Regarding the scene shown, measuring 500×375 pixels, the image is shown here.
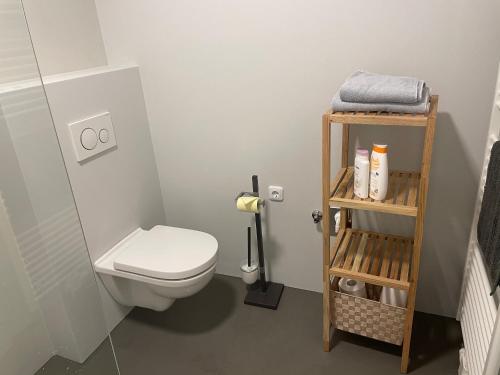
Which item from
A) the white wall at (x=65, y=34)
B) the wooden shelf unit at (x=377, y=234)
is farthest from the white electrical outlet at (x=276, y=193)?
the white wall at (x=65, y=34)

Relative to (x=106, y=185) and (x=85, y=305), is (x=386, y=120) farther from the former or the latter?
(x=85, y=305)

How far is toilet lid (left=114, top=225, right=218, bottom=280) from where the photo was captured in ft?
5.62

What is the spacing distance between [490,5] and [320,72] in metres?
0.65

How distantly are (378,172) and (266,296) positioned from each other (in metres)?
1.04

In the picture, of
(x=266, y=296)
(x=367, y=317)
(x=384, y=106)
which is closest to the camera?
(x=384, y=106)

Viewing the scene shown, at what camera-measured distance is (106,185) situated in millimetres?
1878

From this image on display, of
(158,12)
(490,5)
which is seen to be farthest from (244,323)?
(490,5)

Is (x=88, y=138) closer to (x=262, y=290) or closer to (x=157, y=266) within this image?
(x=157, y=266)

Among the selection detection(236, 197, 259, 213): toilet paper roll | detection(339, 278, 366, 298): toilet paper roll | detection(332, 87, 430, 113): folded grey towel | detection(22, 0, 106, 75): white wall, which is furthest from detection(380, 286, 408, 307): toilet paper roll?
detection(22, 0, 106, 75): white wall

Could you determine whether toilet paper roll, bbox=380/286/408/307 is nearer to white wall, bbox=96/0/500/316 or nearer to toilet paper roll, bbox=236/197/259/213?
white wall, bbox=96/0/500/316

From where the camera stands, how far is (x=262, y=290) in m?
2.17

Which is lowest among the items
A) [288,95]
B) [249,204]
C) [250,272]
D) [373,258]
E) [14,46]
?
[250,272]

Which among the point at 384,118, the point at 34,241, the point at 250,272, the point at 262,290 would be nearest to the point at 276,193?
the point at 250,272

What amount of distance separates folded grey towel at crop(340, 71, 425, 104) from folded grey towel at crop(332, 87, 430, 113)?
0.5 inches
